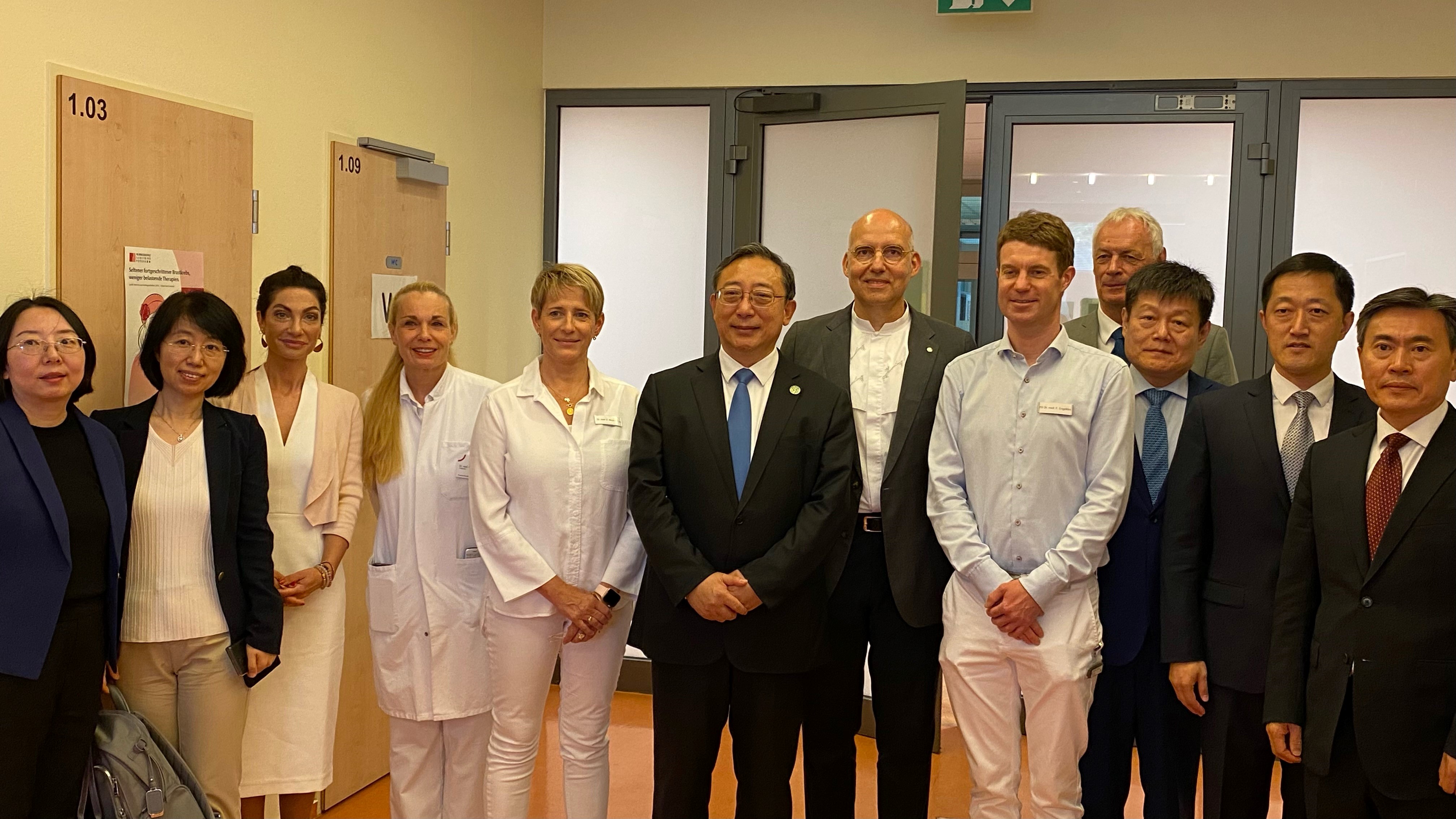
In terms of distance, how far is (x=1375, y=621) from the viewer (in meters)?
2.45

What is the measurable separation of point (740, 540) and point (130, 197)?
197 cm

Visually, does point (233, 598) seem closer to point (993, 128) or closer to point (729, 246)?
point (729, 246)

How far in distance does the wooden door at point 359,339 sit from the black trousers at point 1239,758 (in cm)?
273

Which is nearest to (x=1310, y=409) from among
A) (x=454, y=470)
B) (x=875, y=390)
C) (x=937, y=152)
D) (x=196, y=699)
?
(x=875, y=390)

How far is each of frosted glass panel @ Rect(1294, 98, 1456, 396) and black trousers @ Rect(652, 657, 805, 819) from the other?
10.5 feet

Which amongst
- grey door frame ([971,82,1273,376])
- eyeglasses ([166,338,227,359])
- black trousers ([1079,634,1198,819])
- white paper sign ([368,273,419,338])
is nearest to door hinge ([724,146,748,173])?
grey door frame ([971,82,1273,376])

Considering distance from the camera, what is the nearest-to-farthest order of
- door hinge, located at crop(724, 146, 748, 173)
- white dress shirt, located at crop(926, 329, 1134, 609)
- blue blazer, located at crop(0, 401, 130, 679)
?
blue blazer, located at crop(0, 401, 130, 679) → white dress shirt, located at crop(926, 329, 1134, 609) → door hinge, located at crop(724, 146, 748, 173)

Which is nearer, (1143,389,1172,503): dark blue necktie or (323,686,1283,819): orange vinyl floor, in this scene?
(1143,389,1172,503): dark blue necktie

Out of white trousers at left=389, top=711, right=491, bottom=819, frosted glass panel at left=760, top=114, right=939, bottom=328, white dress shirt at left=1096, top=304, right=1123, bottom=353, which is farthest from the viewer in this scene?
frosted glass panel at left=760, top=114, right=939, bottom=328

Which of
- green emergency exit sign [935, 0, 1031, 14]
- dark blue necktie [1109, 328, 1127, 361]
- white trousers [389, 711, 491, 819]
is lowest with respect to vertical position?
white trousers [389, 711, 491, 819]

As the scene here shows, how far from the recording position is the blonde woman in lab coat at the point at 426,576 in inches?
129

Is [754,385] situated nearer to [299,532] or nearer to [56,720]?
[299,532]

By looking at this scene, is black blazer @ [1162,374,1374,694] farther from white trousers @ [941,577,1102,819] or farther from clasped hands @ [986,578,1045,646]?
clasped hands @ [986,578,1045,646]

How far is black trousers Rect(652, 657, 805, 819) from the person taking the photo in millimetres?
2969
